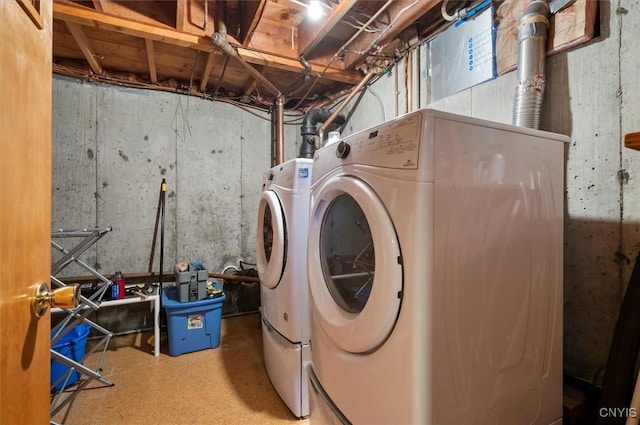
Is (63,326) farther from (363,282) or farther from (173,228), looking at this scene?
(363,282)

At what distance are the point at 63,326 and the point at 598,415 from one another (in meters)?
2.54

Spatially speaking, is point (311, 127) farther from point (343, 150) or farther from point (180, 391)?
point (180, 391)

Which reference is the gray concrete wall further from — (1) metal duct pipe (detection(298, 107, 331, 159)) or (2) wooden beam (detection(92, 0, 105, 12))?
(2) wooden beam (detection(92, 0, 105, 12))

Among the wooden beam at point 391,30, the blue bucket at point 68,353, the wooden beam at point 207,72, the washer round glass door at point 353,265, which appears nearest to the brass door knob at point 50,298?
the washer round glass door at point 353,265

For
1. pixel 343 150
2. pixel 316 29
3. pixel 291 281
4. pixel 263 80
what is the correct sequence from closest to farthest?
pixel 343 150 → pixel 291 281 → pixel 316 29 → pixel 263 80

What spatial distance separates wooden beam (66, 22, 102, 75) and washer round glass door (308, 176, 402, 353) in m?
2.01

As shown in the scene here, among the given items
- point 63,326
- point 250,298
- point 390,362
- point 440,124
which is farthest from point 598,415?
point 250,298

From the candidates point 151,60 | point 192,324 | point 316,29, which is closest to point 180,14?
point 151,60

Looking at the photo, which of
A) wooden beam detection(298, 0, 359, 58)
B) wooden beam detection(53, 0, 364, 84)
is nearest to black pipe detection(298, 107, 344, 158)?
wooden beam detection(53, 0, 364, 84)

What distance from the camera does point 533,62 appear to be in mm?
1285

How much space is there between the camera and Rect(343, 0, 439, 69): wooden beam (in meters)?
1.65

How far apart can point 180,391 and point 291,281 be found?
1.06 m

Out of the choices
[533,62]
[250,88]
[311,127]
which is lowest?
[533,62]

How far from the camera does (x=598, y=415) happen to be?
1.01 meters
